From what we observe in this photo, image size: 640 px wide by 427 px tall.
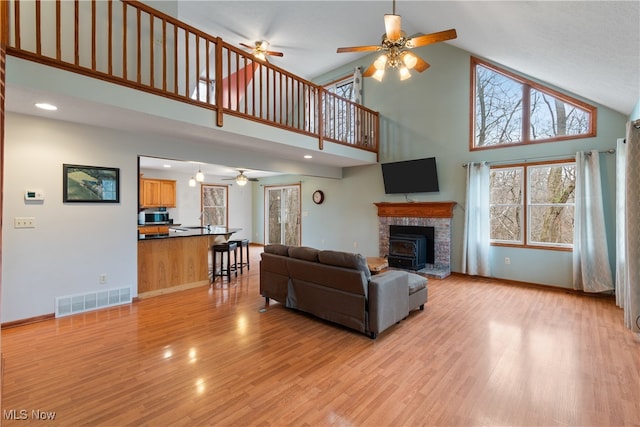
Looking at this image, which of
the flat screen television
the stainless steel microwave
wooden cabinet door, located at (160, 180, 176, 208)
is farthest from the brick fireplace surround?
wooden cabinet door, located at (160, 180, 176, 208)

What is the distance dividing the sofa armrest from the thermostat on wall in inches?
154

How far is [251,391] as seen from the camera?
2.33 meters

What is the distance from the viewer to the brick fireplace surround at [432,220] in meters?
5.91

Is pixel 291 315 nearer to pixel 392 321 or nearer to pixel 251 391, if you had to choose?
pixel 392 321

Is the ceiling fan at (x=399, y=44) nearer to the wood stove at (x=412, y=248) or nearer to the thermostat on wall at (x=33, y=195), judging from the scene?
the wood stove at (x=412, y=248)

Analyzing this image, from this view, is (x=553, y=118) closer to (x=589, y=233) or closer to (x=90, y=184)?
(x=589, y=233)

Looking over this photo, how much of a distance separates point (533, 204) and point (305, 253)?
4.10 meters

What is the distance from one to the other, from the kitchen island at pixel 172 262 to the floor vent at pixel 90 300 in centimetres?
28

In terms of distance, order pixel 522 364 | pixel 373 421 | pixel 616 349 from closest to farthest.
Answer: pixel 373 421 < pixel 522 364 < pixel 616 349

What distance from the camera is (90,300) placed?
3982 millimetres

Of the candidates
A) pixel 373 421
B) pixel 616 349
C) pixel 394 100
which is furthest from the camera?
pixel 394 100

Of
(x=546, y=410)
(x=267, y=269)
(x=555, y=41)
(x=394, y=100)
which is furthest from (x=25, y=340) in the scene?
(x=394, y=100)

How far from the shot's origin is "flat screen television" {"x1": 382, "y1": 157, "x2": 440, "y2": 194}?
20.0 ft

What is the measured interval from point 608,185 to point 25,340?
7.51 meters
